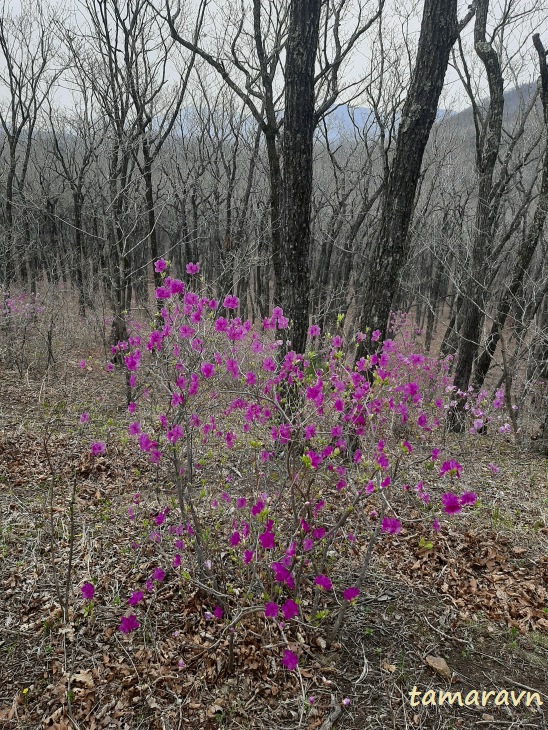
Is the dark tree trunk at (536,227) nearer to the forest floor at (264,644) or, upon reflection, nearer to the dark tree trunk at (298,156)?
the dark tree trunk at (298,156)

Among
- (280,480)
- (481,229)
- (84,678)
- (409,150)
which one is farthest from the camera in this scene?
(481,229)

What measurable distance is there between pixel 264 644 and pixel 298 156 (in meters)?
4.19

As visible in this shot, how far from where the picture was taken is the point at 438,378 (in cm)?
948

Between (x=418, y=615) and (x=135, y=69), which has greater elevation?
(x=135, y=69)

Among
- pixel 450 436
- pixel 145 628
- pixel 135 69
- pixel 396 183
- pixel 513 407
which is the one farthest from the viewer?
pixel 135 69

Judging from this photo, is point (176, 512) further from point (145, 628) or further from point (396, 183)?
point (396, 183)

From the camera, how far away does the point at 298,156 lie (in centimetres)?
455

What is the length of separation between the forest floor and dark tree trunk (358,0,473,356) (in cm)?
212

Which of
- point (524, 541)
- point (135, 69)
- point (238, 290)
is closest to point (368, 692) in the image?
point (524, 541)

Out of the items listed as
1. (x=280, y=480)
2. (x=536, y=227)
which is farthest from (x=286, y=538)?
(x=536, y=227)

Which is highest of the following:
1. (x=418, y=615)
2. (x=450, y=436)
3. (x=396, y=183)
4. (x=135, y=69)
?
(x=135, y=69)

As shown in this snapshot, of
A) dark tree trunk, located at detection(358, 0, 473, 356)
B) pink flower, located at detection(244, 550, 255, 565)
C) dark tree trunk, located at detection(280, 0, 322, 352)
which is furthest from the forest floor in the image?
dark tree trunk, located at detection(280, 0, 322, 352)

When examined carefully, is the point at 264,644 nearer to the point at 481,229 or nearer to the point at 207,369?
the point at 207,369

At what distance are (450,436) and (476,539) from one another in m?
3.30
